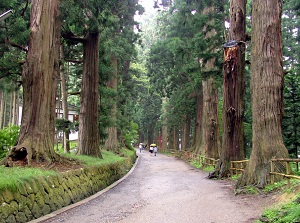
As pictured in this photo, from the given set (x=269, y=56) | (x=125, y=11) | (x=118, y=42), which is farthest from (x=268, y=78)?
(x=125, y=11)

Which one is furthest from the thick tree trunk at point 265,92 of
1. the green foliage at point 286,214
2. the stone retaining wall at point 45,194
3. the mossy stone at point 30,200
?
the mossy stone at point 30,200

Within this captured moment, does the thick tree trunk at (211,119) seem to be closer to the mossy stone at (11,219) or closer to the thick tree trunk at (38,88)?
the thick tree trunk at (38,88)

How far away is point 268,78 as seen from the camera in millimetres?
9852

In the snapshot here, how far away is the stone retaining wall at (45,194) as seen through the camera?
5.84 m

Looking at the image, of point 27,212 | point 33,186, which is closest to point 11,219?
point 27,212

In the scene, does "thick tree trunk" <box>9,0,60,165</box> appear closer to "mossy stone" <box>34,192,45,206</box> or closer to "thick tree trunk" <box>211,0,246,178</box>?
"mossy stone" <box>34,192,45,206</box>

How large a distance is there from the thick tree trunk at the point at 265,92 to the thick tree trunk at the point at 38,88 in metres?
5.69

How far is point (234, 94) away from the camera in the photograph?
45.1 ft

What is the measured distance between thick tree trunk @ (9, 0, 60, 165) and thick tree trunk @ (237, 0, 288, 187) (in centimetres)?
569

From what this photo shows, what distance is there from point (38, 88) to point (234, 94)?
7816 mm

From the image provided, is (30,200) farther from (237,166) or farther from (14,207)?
(237,166)

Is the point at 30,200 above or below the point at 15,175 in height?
below

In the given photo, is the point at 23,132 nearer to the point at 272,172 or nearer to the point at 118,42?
the point at 272,172

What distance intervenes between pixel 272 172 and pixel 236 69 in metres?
5.48
